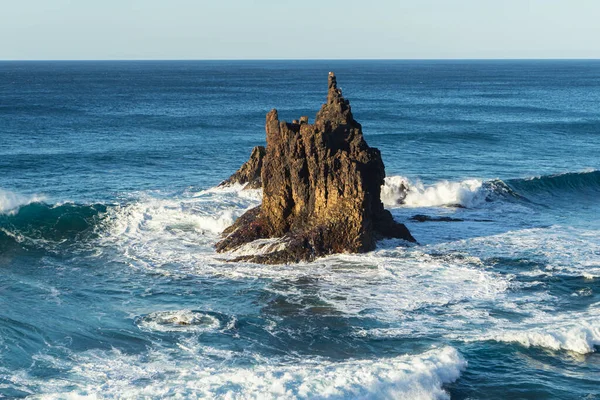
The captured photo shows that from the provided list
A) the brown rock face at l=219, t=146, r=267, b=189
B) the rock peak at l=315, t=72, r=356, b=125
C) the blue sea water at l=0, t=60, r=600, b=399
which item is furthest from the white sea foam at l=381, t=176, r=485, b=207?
the rock peak at l=315, t=72, r=356, b=125

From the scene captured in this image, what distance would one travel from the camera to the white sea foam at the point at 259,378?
1906 centimetres

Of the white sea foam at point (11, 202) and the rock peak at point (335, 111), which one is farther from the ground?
the rock peak at point (335, 111)

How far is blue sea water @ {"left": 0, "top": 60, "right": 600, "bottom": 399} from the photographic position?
20.1m

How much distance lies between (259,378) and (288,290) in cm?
755

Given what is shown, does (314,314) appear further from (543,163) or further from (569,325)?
(543,163)

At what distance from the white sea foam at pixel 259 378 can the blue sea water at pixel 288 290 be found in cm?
6

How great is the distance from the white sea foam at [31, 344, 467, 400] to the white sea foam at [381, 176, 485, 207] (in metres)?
21.1

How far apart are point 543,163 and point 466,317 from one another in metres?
33.4

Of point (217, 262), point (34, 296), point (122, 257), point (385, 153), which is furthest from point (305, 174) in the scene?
point (385, 153)

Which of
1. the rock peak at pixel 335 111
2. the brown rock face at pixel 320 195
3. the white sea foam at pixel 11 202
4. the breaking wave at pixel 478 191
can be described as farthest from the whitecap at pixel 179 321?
the breaking wave at pixel 478 191

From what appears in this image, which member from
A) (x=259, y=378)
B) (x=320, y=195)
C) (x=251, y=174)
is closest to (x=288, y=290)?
(x=320, y=195)

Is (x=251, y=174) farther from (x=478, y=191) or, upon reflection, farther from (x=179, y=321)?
(x=179, y=321)

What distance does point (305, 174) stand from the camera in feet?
105

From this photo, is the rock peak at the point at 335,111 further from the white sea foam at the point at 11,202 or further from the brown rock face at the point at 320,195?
the white sea foam at the point at 11,202
